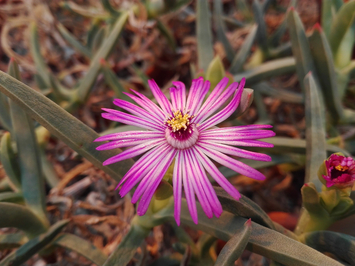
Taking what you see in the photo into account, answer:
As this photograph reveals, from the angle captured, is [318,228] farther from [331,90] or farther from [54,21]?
[54,21]

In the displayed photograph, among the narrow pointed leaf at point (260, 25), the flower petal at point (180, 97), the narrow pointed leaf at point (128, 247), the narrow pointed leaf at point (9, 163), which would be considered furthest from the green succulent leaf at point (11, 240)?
the narrow pointed leaf at point (260, 25)

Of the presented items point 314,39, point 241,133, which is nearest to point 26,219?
point 241,133

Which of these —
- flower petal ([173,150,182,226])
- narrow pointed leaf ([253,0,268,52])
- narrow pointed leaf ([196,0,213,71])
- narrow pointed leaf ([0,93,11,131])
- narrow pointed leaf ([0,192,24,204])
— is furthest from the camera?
narrow pointed leaf ([253,0,268,52])

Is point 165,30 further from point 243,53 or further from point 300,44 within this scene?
point 300,44

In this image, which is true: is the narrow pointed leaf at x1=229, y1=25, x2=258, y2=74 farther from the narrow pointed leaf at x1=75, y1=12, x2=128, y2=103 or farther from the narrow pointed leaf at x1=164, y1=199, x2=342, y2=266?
the narrow pointed leaf at x1=164, y1=199, x2=342, y2=266

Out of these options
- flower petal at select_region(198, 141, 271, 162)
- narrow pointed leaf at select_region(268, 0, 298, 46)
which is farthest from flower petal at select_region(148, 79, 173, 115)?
narrow pointed leaf at select_region(268, 0, 298, 46)
